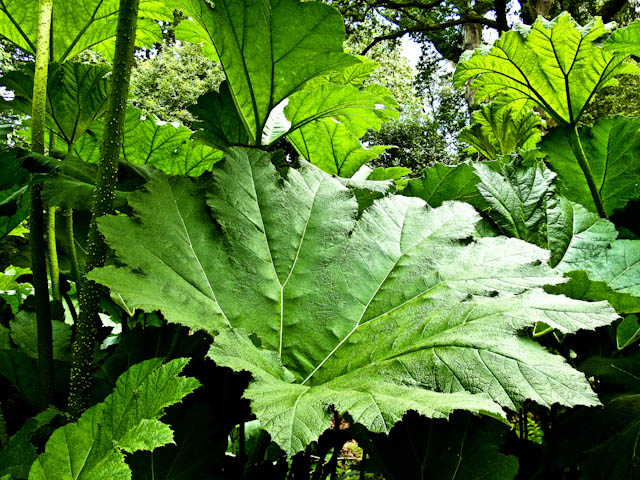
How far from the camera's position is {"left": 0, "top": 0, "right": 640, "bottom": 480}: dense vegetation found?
1.15 feet

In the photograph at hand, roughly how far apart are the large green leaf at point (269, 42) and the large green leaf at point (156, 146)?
0.57ft

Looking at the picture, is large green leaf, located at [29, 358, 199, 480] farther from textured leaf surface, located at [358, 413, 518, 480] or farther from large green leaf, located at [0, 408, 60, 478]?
textured leaf surface, located at [358, 413, 518, 480]

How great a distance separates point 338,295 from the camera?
1.62ft

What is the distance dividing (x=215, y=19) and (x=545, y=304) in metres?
0.53

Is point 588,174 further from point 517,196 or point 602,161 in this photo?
point 517,196

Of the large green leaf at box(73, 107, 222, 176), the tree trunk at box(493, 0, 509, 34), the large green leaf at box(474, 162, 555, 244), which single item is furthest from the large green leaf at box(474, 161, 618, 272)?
the tree trunk at box(493, 0, 509, 34)

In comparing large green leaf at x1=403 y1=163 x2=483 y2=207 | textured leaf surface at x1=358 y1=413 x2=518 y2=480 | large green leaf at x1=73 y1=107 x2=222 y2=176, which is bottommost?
textured leaf surface at x1=358 y1=413 x2=518 y2=480

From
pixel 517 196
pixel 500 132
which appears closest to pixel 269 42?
pixel 517 196

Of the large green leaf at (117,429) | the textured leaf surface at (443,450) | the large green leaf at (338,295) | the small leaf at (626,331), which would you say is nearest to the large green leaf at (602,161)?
the small leaf at (626,331)

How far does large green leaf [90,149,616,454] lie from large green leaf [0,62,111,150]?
0.28m

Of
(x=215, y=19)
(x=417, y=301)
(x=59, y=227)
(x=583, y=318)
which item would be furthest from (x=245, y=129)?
(x=583, y=318)

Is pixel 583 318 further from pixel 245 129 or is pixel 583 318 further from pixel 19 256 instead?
pixel 19 256

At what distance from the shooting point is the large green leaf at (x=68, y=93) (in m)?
0.63

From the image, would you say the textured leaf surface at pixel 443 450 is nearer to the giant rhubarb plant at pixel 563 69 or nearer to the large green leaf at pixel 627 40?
the giant rhubarb plant at pixel 563 69
